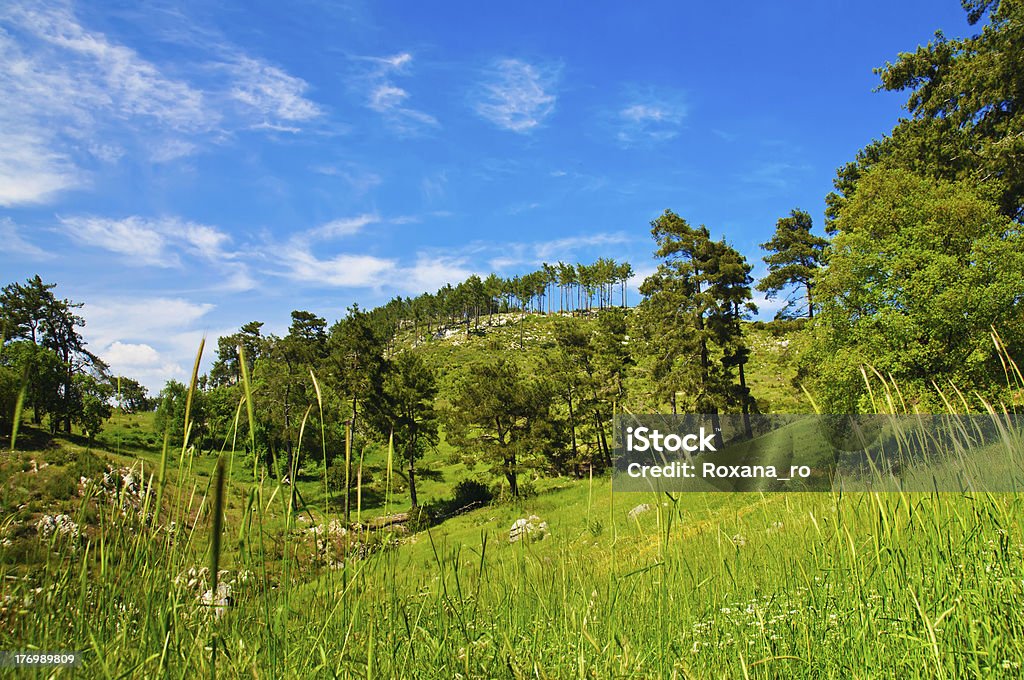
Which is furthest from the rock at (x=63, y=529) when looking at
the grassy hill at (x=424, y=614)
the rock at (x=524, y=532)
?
the rock at (x=524, y=532)

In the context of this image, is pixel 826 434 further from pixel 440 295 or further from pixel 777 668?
pixel 440 295

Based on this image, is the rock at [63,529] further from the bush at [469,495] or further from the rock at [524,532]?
the bush at [469,495]

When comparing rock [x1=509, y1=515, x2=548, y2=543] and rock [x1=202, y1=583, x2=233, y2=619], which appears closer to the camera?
rock [x1=202, y1=583, x2=233, y2=619]

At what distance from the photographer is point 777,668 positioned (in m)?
2.29

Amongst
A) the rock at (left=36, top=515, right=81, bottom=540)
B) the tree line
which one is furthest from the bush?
the rock at (left=36, top=515, right=81, bottom=540)

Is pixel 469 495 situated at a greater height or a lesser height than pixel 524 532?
lesser

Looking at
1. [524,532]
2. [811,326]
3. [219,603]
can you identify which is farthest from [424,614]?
[811,326]

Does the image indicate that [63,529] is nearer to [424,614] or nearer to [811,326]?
[424,614]

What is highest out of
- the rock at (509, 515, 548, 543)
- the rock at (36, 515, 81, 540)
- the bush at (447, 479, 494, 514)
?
the rock at (36, 515, 81, 540)

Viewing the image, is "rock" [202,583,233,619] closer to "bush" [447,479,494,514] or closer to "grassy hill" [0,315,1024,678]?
"grassy hill" [0,315,1024,678]

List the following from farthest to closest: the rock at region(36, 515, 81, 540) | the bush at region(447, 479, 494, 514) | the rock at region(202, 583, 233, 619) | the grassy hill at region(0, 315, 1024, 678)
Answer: the bush at region(447, 479, 494, 514) → the rock at region(36, 515, 81, 540) → the grassy hill at region(0, 315, 1024, 678) → the rock at region(202, 583, 233, 619)

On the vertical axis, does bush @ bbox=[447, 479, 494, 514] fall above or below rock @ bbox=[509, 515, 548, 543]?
below

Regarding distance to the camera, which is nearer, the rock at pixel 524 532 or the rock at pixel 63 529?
the rock at pixel 63 529

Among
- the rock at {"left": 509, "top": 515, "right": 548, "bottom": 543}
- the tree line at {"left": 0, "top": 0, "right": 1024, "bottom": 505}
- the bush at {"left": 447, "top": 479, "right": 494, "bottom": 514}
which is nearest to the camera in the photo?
the rock at {"left": 509, "top": 515, "right": 548, "bottom": 543}
